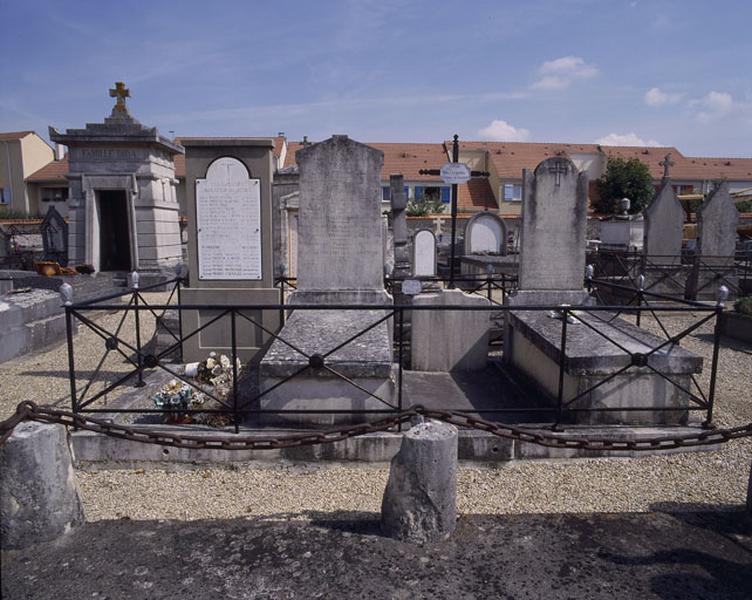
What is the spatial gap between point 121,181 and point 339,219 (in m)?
9.60

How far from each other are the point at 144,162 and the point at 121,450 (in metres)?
11.1

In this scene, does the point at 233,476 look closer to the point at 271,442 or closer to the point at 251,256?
the point at 271,442

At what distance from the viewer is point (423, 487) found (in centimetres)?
269

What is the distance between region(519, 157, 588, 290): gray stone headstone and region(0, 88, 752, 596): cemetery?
0.02 m

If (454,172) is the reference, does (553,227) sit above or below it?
below

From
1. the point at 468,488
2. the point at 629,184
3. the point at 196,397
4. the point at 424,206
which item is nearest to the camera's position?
the point at 468,488

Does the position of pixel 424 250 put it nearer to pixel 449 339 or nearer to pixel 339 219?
pixel 449 339

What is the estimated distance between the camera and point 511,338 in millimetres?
6652

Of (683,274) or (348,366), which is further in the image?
(683,274)

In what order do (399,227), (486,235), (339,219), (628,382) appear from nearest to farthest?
1. (628,382)
2. (339,219)
3. (399,227)
4. (486,235)

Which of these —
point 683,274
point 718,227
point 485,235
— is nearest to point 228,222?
point 683,274

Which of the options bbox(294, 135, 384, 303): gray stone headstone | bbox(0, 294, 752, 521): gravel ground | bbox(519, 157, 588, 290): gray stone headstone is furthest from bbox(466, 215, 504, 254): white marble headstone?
bbox(0, 294, 752, 521): gravel ground

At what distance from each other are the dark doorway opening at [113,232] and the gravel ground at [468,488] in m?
12.4

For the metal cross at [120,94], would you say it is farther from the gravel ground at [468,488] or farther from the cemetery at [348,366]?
the gravel ground at [468,488]
